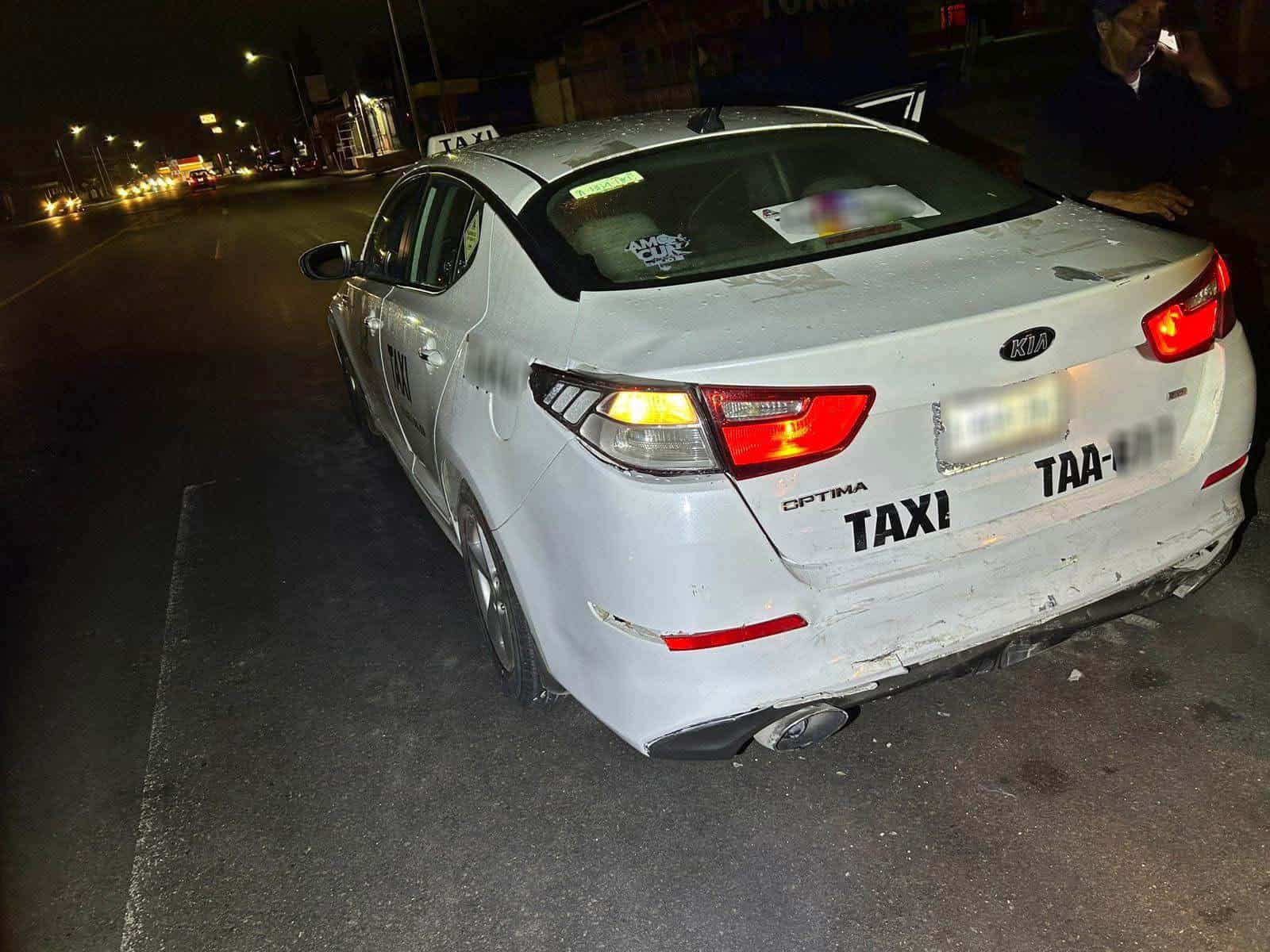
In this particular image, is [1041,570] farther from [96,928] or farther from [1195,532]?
[96,928]

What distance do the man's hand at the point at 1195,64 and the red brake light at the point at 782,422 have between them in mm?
3355

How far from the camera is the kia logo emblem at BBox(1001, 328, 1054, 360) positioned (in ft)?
7.25

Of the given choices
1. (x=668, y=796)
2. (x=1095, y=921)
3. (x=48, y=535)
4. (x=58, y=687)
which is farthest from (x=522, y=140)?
(x=48, y=535)

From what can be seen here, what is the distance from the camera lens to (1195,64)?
14.6ft

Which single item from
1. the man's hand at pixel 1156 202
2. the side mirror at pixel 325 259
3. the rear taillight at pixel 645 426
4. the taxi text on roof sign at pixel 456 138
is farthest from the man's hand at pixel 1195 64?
the taxi text on roof sign at pixel 456 138

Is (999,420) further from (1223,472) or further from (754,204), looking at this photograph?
(754,204)

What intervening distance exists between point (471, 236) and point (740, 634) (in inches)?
70.5

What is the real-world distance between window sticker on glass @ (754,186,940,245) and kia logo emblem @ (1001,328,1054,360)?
28.0 inches

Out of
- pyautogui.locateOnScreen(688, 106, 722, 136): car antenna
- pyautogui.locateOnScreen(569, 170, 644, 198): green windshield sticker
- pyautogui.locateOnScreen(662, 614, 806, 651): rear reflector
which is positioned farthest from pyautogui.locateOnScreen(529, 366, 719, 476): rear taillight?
pyautogui.locateOnScreen(688, 106, 722, 136): car antenna

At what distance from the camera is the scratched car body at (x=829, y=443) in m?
2.17

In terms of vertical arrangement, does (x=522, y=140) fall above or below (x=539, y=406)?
above

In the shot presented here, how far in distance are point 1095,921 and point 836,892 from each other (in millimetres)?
558

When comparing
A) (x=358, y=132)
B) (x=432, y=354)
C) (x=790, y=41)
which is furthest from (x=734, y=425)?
(x=358, y=132)

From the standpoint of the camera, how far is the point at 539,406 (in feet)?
8.14
